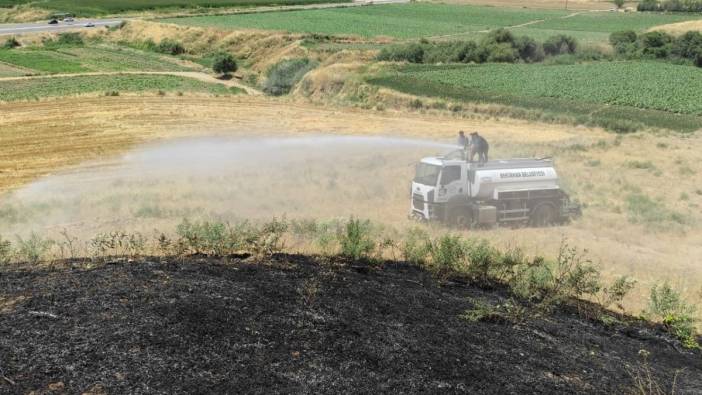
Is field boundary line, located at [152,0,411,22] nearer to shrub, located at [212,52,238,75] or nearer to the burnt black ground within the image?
shrub, located at [212,52,238,75]

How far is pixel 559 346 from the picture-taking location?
11594 mm

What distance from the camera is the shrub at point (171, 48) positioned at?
282 ft

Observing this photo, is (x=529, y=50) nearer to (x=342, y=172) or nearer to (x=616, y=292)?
(x=342, y=172)

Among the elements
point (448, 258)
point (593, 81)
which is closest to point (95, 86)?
point (593, 81)

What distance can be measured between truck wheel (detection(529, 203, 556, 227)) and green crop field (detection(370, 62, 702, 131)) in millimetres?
20765

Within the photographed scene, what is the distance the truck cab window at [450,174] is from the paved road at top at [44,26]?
90365 mm

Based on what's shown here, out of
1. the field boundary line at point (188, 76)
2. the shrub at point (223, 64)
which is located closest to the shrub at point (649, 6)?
the shrub at point (223, 64)

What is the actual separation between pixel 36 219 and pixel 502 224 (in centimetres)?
1546

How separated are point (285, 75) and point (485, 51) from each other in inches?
846

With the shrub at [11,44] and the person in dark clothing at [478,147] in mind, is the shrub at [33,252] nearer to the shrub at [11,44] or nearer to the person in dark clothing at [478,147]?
the person in dark clothing at [478,147]

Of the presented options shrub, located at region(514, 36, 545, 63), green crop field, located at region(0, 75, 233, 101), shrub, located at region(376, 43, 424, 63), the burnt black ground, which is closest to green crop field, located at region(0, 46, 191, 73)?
green crop field, located at region(0, 75, 233, 101)

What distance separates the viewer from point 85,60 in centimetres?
7319

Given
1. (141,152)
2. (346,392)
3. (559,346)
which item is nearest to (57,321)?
(346,392)

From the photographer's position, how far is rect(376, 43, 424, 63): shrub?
224 ft
